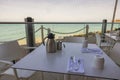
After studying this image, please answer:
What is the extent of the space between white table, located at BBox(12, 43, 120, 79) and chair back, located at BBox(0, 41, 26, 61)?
59 centimetres

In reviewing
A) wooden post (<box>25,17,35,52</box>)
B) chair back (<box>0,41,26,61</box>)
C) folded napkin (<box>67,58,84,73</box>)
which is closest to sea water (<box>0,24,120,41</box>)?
wooden post (<box>25,17,35,52</box>)

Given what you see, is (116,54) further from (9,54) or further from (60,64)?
(9,54)

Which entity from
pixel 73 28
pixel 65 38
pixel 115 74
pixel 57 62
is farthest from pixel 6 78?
pixel 73 28

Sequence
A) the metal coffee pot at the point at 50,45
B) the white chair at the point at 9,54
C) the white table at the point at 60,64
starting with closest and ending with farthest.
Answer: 1. the white table at the point at 60,64
2. the metal coffee pot at the point at 50,45
3. the white chair at the point at 9,54

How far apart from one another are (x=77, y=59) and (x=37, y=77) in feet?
4.82

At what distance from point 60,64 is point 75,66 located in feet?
0.52

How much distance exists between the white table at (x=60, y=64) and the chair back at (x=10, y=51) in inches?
23.2

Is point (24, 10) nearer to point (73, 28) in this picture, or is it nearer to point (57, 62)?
point (73, 28)

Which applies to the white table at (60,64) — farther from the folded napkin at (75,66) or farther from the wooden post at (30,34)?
the wooden post at (30,34)

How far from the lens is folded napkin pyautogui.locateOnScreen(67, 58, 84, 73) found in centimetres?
145

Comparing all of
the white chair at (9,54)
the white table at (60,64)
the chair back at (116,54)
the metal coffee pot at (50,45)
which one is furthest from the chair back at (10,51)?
the chair back at (116,54)

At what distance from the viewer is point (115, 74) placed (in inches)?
55.2

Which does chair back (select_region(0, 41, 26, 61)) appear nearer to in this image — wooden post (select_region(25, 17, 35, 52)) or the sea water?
the sea water

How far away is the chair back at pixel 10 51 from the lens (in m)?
2.33
